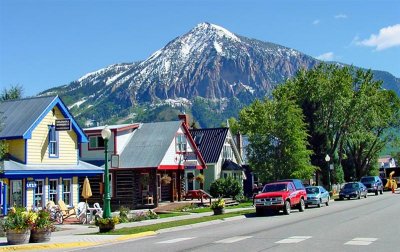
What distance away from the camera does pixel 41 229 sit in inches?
752

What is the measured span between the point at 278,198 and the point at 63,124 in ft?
43.5

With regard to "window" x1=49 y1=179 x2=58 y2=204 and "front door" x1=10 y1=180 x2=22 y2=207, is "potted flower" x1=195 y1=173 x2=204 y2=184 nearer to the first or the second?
"window" x1=49 y1=179 x2=58 y2=204

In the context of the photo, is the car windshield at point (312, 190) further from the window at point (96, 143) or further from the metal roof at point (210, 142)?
the metal roof at point (210, 142)

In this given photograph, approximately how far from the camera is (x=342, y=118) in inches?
2421

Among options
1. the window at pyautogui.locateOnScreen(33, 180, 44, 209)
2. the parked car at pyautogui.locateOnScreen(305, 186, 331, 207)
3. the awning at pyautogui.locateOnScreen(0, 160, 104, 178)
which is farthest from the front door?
the parked car at pyautogui.locateOnScreen(305, 186, 331, 207)

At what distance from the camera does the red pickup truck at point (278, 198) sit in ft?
99.5

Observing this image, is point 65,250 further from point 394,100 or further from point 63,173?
point 394,100

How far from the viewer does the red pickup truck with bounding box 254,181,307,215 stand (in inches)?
1194

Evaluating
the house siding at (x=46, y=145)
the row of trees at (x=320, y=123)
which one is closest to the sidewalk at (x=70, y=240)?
the house siding at (x=46, y=145)

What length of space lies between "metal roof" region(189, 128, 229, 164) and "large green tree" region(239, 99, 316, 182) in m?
9.99

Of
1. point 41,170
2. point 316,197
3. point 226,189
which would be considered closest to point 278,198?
point 316,197

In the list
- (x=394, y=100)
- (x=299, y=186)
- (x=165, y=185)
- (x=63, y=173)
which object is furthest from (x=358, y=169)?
(x=63, y=173)

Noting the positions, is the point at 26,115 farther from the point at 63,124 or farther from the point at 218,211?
the point at 218,211

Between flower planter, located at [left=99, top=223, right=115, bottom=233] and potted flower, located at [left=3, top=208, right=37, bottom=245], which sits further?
flower planter, located at [left=99, top=223, right=115, bottom=233]
